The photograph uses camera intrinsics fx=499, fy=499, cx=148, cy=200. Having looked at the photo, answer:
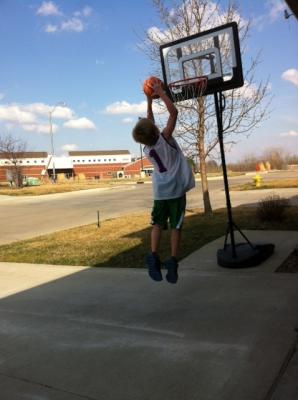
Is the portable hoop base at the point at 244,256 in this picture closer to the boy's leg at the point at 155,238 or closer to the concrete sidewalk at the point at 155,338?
the concrete sidewalk at the point at 155,338

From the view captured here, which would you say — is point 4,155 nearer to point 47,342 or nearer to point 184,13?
point 184,13

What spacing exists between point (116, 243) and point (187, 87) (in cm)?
416

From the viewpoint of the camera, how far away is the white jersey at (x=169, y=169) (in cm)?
459

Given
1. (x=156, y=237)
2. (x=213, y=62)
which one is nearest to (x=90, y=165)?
(x=213, y=62)

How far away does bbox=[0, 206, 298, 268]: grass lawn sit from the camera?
28.5 feet

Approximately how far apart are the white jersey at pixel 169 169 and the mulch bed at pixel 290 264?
243 centimetres

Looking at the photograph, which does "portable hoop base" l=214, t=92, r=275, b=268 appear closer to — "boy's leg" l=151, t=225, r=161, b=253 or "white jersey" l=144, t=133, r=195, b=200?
"boy's leg" l=151, t=225, r=161, b=253

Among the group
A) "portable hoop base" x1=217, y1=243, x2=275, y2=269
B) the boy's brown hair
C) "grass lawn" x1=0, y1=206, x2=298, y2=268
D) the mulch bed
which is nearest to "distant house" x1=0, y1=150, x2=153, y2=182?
"grass lawn" x1=0, y1=206, x2=298, y2=268

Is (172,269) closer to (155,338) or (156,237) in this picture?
(156,237)

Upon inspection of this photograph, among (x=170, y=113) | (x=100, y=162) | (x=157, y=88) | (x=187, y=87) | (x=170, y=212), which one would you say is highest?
(x=100, y=162)

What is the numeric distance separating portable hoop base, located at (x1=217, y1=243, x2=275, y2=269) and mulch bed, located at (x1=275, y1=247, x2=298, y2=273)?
0.32 metres

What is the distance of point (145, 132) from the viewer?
14.6 ft

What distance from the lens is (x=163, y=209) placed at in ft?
15.8

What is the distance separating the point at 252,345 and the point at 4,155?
5641cm
